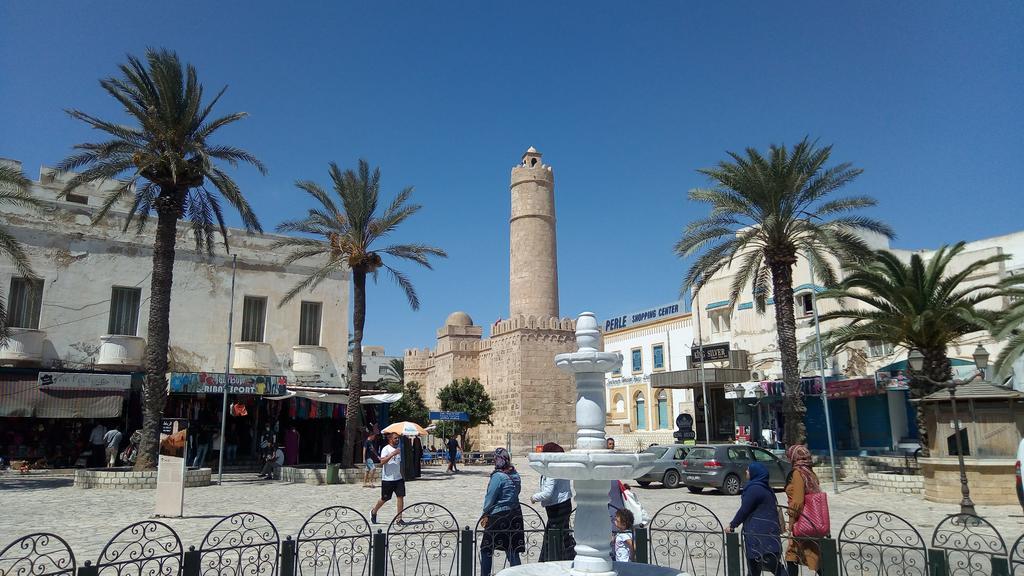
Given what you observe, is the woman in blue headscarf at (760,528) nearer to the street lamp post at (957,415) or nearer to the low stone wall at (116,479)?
the street lamp post at (957,415)

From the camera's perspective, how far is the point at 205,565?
26.2 feet

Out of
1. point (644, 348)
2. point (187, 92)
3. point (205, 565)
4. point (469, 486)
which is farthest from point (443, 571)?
point (644, 348)

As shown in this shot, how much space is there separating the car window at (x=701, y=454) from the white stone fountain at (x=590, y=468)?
11.8 m

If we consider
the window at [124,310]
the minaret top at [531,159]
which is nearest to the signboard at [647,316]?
the minaret top at [531,159]

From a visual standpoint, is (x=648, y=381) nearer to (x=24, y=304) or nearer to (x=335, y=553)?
(x=24, y=304)

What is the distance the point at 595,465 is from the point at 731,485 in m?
13.0

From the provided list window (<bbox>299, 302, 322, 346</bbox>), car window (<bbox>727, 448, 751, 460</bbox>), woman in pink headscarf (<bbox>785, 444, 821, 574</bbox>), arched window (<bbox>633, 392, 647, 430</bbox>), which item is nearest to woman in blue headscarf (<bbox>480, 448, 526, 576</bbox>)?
woman in pink headscarf (<bbox>785, 444, 821, 574</bbox>)

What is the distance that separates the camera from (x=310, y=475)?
18.9 m

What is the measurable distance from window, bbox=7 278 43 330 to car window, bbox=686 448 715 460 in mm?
19183

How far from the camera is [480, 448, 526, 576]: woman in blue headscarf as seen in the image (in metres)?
6.73

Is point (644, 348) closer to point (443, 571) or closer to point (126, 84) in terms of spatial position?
point (126, 84)

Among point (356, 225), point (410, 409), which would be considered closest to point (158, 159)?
point (356, 225)

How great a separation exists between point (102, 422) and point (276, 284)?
679cm

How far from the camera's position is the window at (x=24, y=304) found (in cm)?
2012
